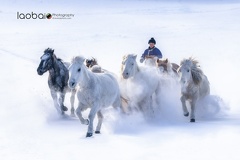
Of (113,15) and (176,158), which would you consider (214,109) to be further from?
(113,15)

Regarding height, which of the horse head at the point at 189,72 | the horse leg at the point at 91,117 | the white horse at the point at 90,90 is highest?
the horse head at the point at 189,72

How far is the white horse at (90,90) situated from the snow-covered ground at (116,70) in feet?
1.22

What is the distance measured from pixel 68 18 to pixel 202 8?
1540 centimetres

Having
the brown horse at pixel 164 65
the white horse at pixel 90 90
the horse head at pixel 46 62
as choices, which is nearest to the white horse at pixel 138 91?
the brown horse at pixel 164 65

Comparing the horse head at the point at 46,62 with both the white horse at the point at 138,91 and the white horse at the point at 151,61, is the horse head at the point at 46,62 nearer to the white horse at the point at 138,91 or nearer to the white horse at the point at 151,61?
the white horse at the point at 138,91

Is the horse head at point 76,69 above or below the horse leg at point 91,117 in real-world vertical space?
above

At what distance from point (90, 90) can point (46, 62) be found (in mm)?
2381

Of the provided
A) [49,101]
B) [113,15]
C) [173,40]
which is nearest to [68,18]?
[113,15]

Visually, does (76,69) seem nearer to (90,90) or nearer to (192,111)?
(90,90)

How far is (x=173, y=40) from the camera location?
29.0m

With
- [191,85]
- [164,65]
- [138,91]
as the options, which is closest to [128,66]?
[138,91]

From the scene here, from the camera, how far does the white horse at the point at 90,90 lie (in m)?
7.83

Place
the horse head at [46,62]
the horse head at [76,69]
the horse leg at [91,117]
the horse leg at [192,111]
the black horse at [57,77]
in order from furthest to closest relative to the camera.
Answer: the black horse at [57,77] → the horse head at [46,62] → the horse leg at [192,111] → the horse leg at [91,117] → the horse head at [76,69]

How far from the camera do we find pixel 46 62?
404 inches
